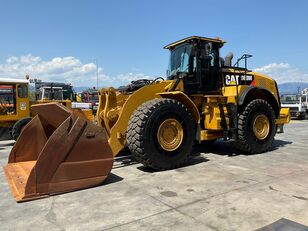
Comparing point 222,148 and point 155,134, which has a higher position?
point 155,134

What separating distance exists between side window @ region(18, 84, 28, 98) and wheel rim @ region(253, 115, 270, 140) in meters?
7.78

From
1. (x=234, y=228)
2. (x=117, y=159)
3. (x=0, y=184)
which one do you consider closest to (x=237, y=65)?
(x=117, y=159)

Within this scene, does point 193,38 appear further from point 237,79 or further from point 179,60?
point 237,79

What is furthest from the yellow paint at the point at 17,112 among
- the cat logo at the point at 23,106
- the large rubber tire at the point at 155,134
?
the large rubber tire at the point at 155,134

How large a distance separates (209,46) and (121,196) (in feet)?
13.3

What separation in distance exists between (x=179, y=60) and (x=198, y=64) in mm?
507

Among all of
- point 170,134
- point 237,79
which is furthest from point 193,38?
point 170,134

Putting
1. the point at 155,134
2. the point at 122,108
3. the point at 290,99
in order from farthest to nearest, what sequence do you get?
1. the point at 290,99
2. the point at 122,108
3. the point at 155,134

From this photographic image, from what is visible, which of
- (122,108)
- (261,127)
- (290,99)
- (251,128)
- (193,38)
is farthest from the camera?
(290,99)

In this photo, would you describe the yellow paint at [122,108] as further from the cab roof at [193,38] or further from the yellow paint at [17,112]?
the yellow paint at [17,112]

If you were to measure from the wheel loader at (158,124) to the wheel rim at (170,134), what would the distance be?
19 mm

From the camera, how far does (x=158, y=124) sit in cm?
605

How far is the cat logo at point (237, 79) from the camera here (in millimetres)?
8074

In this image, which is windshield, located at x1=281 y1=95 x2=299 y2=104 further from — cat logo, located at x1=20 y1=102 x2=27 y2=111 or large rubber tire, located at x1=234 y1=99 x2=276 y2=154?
cat logo, located at x1=20 y1=102 x2=27 y2=111
